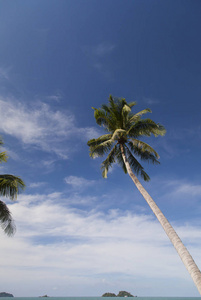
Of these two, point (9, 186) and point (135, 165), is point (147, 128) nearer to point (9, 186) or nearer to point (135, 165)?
point (135, 165)

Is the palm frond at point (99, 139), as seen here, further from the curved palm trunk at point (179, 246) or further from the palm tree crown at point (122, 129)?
the curved palm trunk at point (179, 246)

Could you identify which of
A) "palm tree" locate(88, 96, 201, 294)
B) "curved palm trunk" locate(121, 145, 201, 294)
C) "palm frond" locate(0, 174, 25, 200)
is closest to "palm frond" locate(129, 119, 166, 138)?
"palm tree" locate(88, 96, 201, 294)

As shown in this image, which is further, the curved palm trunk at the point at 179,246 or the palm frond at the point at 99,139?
the palm frond at the point at 99,139

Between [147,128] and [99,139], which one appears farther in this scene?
[99,139]

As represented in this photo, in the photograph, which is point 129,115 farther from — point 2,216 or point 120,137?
point 2,216

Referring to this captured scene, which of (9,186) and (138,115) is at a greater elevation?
(138,115)

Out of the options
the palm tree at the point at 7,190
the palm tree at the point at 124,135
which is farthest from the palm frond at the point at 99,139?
the palm tree at the point at 7,190

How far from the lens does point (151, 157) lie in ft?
45.3

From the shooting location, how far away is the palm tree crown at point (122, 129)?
1328 cm

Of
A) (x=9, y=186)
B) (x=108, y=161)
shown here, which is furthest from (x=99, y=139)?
(x=9, y=186)

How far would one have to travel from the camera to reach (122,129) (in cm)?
1345

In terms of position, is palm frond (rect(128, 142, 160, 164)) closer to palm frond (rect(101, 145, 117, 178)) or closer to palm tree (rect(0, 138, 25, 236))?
palm frond (rect(101, 145, 117, 178))

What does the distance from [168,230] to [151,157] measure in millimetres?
6928

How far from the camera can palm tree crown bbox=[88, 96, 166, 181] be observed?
43.6ft
